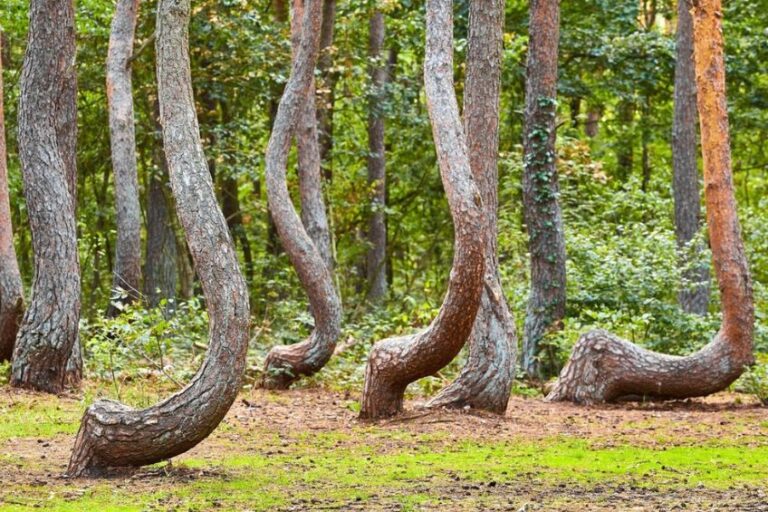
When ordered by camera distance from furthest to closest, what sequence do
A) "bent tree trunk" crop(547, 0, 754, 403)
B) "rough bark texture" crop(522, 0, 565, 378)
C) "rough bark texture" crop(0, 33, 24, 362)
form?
"rough bark texture" crop(522, 0, 565, 378), "rough bark texture" crop(0, 33, 24, 362), "bent tree trunk" crop(547, 0, 754, 403)

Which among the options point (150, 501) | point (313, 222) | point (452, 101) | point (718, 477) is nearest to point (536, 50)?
point (313, 222)

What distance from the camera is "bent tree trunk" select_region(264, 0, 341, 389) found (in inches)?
596

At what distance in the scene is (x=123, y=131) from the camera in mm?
17469

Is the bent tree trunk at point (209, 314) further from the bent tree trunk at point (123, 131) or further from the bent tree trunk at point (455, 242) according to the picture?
the bent tree trunk at point (123, 131)

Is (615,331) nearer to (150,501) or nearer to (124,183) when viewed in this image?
(124,183)

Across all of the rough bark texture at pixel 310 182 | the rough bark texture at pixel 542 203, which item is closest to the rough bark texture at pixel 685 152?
the rough bark texture at pixel 542 203

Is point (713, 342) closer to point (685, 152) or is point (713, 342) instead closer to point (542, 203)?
point (542, 203)

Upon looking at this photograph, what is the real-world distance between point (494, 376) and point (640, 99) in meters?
17.6

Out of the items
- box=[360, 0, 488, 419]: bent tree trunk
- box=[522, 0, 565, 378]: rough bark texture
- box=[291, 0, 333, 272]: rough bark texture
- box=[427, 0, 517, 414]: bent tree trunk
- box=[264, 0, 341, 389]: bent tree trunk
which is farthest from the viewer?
box=[291, 0, 333, 272]: rough bark texture

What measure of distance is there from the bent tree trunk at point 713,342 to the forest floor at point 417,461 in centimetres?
40

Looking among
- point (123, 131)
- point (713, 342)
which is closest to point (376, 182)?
point (123, 131)

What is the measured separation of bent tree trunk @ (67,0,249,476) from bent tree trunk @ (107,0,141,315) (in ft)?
29.7

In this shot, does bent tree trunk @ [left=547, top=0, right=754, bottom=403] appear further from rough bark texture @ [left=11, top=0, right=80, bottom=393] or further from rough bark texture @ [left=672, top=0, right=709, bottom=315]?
rough bark texture @ [left=672, top=0, right=709, bottom=315]

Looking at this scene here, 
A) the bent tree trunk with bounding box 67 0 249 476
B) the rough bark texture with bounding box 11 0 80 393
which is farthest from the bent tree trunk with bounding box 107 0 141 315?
the bent tree trunk with bounding box 67 0 249 476
